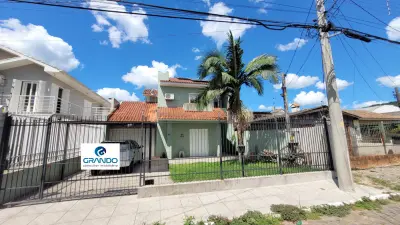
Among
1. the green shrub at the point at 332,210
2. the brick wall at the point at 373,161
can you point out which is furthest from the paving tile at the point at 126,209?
the brick wall at the point at 373,161

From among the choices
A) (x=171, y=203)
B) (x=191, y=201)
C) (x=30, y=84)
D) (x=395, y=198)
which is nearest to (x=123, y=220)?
(x=171, y=203)

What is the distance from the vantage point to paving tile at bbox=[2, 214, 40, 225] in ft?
12.7

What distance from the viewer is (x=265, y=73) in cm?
858

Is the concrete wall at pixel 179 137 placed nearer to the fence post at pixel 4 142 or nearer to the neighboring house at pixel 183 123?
the neighboring house at pixel 183 123

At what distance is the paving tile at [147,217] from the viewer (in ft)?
12.9

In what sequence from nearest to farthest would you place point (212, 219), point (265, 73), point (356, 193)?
point (212, 219) → point (356, 193) → point (265, 73)

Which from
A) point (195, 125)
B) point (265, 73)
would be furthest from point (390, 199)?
point (195, 125)

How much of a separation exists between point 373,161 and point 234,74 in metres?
8.38

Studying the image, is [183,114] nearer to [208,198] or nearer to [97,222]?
[208,198]

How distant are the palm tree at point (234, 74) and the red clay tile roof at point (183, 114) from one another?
2.76 metres

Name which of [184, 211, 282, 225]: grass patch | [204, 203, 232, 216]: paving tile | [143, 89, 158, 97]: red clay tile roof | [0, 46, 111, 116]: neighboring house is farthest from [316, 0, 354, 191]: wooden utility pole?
[143, 89, 158, 97]: red clay tile roof

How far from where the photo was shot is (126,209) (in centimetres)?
453

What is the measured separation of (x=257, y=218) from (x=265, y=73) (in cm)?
672

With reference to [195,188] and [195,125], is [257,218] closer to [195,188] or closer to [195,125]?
[195,188]
